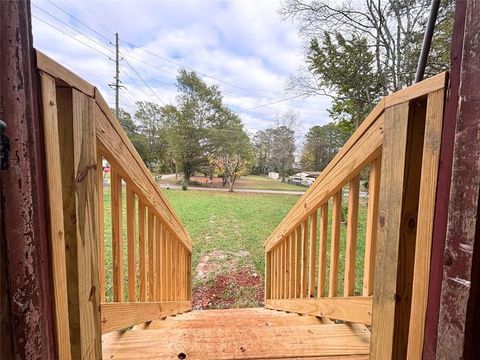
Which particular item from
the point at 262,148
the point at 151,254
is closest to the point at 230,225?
the point at 151,254

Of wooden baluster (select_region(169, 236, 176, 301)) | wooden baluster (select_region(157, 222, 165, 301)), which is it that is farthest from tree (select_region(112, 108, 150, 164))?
wooden baluster (select_region(157, 222, 165, 301))

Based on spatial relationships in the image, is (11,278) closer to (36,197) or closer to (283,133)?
(36,197)

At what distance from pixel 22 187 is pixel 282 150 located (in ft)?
66.7

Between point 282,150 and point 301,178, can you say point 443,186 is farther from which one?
point 301,178

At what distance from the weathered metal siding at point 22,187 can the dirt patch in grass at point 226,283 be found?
2848 mm

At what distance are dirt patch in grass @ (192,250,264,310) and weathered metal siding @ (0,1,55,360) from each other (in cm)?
285

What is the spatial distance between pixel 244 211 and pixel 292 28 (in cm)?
580

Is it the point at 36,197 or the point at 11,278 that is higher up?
the point at 36,197

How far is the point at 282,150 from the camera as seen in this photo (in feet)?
66.6

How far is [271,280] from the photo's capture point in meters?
2.93

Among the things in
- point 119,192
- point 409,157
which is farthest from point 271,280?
point 409,157

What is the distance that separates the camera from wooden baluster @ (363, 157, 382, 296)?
39.4 inches

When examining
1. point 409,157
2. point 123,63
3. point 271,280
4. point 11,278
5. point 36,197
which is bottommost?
point 271,280

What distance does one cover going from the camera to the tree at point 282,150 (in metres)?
18.9
